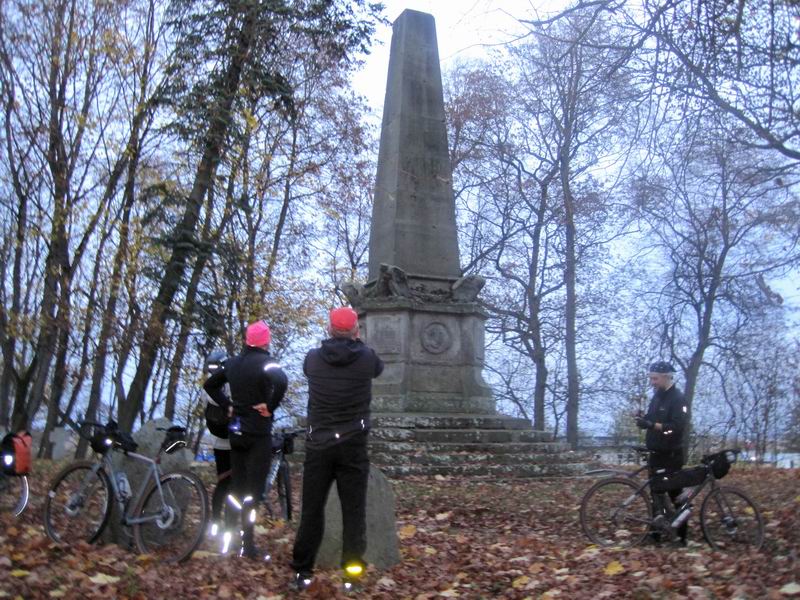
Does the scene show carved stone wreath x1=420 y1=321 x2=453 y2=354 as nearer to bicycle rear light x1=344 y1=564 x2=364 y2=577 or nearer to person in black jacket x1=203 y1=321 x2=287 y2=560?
person in black jacket x1=203 y1=321 x2=287 y2=560

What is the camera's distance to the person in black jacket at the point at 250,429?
247 inches

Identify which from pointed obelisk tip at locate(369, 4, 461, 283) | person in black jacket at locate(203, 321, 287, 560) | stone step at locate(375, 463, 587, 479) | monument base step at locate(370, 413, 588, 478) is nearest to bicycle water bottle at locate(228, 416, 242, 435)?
person in black jacket at locate(203, 321, 287, 560)

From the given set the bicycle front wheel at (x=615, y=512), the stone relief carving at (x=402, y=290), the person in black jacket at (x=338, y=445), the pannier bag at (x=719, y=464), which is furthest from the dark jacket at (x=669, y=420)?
the stone relief carving at (x=402, y=290)

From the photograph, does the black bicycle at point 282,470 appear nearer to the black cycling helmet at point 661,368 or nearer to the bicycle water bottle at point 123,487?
the bicycle water bottle at point 123,487

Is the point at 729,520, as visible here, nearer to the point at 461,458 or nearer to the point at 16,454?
the point at 461,458

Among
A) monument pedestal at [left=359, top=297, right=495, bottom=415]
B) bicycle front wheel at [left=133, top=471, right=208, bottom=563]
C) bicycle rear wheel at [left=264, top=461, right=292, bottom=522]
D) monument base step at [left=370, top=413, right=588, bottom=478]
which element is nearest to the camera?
bicycle front wheel at [left=133, top=471, right=208, bottom=563]

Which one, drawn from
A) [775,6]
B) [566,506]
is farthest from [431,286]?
[775,6]

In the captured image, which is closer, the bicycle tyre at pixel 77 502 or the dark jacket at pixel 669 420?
the bicycle tyre at pixel 77 502

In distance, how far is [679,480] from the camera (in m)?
7.48

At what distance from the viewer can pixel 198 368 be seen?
19.6 metres

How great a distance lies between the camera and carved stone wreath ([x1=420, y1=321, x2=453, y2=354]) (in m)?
14.3

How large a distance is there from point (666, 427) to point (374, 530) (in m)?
2.88

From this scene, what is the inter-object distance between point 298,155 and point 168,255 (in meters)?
6.61

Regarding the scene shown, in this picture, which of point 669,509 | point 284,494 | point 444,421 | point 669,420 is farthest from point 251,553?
point 444,421
